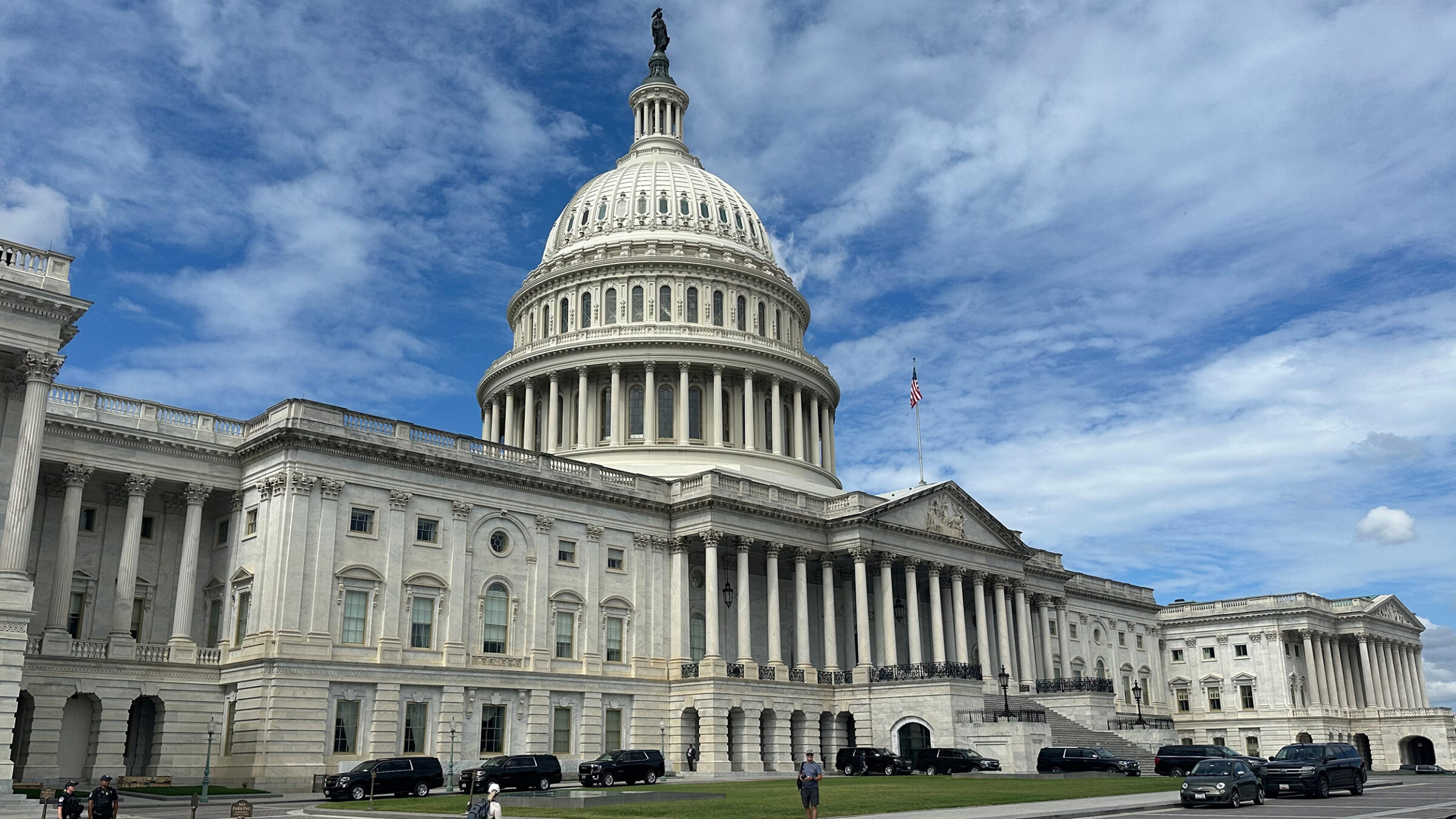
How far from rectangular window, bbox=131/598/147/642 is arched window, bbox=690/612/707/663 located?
27584 millimetres

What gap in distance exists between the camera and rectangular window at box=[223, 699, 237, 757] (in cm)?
5081

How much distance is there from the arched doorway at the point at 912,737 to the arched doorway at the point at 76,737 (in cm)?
3871

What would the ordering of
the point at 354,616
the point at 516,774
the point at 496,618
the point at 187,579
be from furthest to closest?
1. the point at 496,618
2. the point at 354,616
3. the point at 187,579
4. the point at 516,774

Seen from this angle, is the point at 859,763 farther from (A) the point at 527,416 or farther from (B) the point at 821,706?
(A) the point at 527,416

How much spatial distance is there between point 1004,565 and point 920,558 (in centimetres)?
996

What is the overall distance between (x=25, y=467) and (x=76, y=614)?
54.1 ft

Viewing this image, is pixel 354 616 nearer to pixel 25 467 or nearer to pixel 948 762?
pixel 25 467

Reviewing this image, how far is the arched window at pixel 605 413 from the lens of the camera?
279ft

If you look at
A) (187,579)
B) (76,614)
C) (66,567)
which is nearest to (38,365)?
(66,567)

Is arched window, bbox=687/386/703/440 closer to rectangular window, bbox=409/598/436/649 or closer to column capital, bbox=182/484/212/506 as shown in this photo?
rectangular window, bbox=409/598/436/649

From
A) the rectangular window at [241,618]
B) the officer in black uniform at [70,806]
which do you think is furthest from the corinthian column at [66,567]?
the officer in black uniform at [70,806]

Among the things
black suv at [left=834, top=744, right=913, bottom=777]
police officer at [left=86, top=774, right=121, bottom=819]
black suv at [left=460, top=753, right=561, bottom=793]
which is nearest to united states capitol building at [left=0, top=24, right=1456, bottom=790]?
black suv at [left=834, top=744, right=913, bottom=777]

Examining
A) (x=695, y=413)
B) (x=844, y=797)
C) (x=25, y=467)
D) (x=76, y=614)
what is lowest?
(x=844, y=797)

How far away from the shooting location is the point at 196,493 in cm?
5491
